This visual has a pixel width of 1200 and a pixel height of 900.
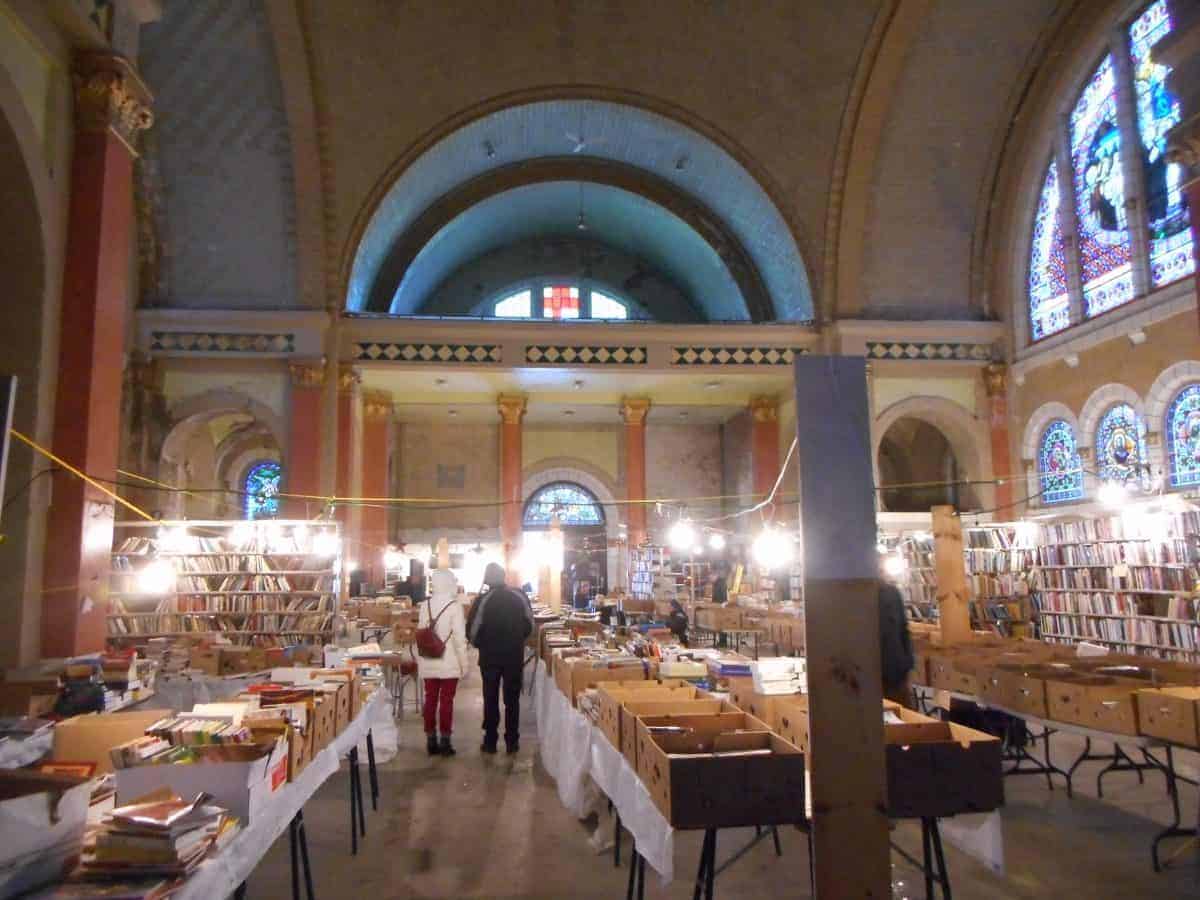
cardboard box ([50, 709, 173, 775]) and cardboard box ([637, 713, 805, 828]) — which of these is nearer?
cardboard box ([637, 713, 805, 828])

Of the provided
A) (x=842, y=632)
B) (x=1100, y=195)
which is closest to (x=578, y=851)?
(x=842, y=632)

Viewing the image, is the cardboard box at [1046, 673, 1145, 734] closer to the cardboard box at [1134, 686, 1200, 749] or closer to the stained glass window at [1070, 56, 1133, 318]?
the cardboard box at [1134, 686, 1200, 749]

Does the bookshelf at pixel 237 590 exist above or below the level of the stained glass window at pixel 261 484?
below

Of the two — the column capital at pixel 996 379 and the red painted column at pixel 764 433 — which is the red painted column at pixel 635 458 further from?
the column capital at pixel 996 379

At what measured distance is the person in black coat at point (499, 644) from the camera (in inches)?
285

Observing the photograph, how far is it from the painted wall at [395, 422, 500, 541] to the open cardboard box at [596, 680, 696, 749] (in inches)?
550

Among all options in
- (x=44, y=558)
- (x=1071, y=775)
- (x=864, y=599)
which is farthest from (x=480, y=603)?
(x=864, y=599)

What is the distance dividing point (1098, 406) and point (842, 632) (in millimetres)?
10363

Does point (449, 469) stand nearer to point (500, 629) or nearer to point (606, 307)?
point (606, 307)

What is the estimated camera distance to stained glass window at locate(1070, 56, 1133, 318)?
11.1m

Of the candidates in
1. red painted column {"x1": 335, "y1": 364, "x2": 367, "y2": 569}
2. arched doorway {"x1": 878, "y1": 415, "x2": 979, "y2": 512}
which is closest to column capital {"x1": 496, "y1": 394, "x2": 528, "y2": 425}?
red painted column {"x1": 335, "y1": 364, "x2": 367, "y2": 569}

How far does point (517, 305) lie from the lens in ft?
61.5

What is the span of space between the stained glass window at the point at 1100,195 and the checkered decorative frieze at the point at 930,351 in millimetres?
2025

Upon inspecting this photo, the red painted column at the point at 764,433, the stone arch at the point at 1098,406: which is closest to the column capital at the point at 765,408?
the red painted column at the point at 764,433
